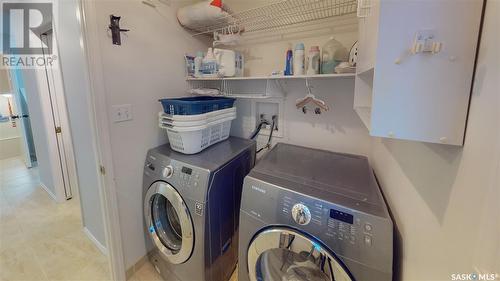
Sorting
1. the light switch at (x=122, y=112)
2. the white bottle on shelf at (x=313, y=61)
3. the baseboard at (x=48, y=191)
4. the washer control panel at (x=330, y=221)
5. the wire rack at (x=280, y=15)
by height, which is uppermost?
the wire rack at (x=280, y=15)

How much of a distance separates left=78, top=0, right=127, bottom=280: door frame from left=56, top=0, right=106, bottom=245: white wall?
125mm

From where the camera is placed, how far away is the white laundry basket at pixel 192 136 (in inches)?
52.3

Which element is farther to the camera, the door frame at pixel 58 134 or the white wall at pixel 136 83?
the door frame at pixel 58 134

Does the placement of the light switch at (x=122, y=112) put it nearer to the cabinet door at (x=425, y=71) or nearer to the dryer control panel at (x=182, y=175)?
the dryer control panel at (x=182, y=175)

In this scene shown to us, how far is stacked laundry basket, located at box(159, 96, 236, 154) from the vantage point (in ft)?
4.29

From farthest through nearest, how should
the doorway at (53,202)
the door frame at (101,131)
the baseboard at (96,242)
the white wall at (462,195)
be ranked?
the baseboard at (96,242) < the doorway at (53,202) < the door frame at (101,131) < the white wall at (462,195)

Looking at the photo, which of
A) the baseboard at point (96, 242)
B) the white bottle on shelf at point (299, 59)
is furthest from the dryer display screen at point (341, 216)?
the baseboard at point (96, 242)

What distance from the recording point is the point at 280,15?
1.51 meters

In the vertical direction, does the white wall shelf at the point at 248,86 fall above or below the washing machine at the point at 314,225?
above

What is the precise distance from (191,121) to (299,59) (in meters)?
0.80

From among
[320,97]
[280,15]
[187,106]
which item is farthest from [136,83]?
[320,97]

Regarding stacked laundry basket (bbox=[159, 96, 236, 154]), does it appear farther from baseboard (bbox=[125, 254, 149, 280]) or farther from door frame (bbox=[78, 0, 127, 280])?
baseboard (bbox=[125, 254, 149, 280])

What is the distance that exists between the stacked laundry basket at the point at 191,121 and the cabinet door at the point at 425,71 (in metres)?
1.05

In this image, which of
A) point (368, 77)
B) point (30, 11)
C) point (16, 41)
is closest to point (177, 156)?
point (368, 77)
